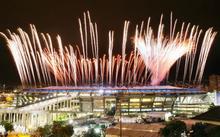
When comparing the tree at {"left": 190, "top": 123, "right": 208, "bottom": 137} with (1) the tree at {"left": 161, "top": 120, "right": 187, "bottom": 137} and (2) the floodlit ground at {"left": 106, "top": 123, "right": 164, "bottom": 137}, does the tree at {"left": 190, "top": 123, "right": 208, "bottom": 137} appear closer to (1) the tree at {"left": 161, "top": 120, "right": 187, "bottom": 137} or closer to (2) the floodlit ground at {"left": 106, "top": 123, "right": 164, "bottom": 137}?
(1) the tree at {"left": 161, "top": 120, "right": 187, "bottom": 137}

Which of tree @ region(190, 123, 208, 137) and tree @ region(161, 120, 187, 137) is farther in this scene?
tree @ region(161, 120, 187, 137)

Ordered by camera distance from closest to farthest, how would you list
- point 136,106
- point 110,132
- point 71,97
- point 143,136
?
point 143,136
point 110,132
point 136,106
point 71,97

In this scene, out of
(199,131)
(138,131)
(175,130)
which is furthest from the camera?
(138,131)

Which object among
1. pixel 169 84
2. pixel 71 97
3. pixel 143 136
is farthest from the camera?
pixel 169 84

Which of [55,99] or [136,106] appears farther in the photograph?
[55,99]

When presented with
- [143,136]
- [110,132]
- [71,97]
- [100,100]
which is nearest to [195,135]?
[143,136]

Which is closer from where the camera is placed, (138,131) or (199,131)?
(199,131)

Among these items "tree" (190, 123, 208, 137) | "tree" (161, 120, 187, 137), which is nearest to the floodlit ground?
"tree" (161, 120, 187, 137)

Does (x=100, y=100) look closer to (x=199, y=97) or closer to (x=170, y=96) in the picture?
(x=170, y=96)

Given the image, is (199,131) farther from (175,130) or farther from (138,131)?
(138,131)

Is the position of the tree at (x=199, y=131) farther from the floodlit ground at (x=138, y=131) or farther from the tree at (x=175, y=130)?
the floodlit ground at (x=138, y=131)

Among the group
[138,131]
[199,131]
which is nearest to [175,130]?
[199,131]
